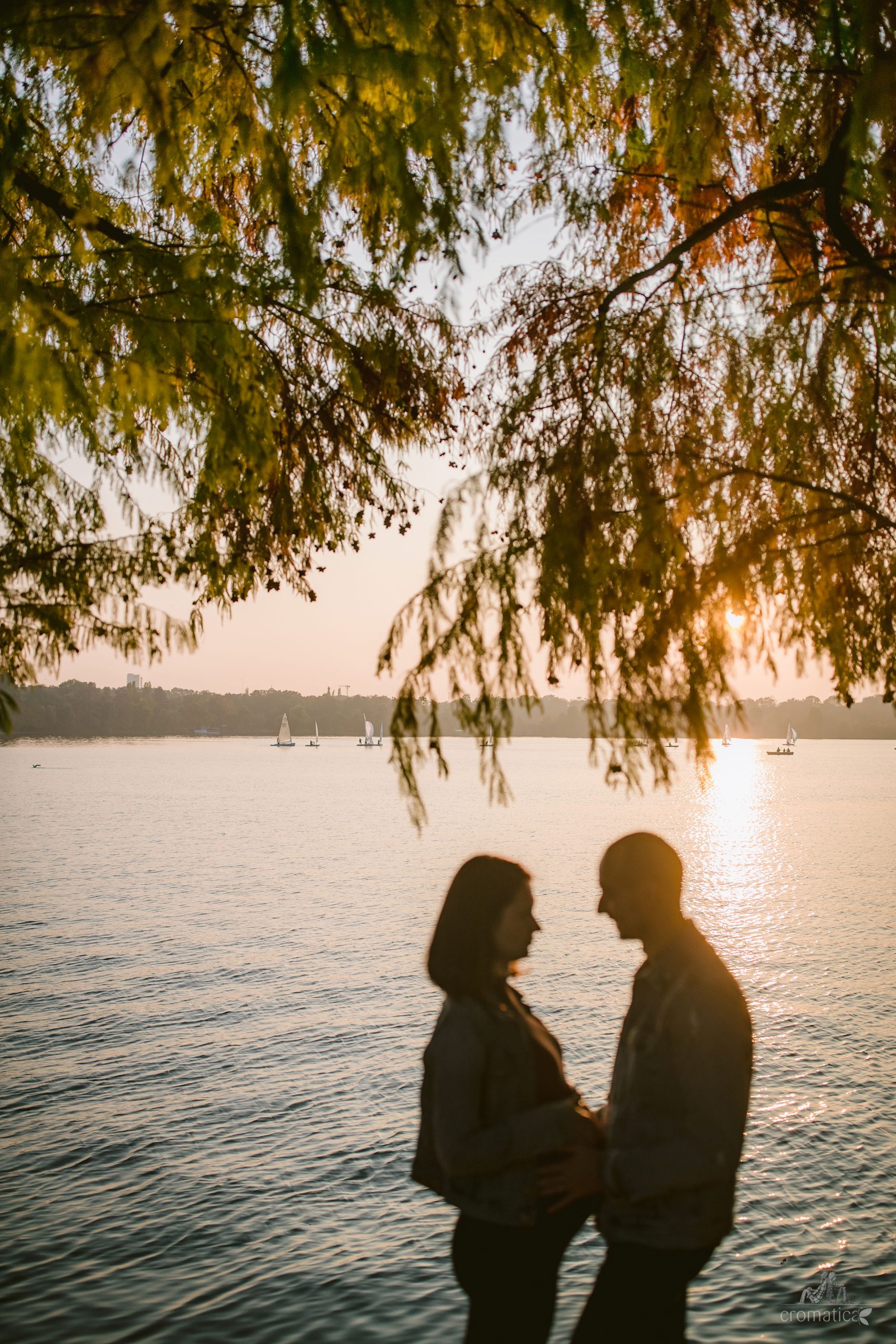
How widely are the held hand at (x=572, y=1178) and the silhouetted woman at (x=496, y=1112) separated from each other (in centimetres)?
2

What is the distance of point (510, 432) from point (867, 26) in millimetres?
1760

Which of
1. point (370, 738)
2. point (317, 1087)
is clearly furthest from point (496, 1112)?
point (370, 738)

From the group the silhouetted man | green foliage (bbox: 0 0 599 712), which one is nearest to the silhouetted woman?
the silhouetted man

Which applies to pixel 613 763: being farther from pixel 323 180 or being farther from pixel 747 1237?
pixel 747 1237

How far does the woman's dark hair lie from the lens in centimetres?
233

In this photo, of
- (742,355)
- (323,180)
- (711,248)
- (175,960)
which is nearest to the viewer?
(323,180)

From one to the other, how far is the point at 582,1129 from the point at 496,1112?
0.28m

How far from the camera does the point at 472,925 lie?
238cm

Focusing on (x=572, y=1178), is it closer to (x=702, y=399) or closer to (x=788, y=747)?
(x=702, y=399)

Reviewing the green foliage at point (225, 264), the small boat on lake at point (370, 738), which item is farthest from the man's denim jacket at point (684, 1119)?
the small boat on lake at point (370, 738)

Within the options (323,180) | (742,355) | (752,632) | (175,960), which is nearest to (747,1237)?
(752,632)

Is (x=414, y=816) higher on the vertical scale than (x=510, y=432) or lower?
lower

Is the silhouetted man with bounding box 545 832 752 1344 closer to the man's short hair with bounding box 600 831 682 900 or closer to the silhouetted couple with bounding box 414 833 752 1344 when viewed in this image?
the silhouetted couple with bounding box 414 833 752 1344

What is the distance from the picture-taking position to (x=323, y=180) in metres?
3.87
